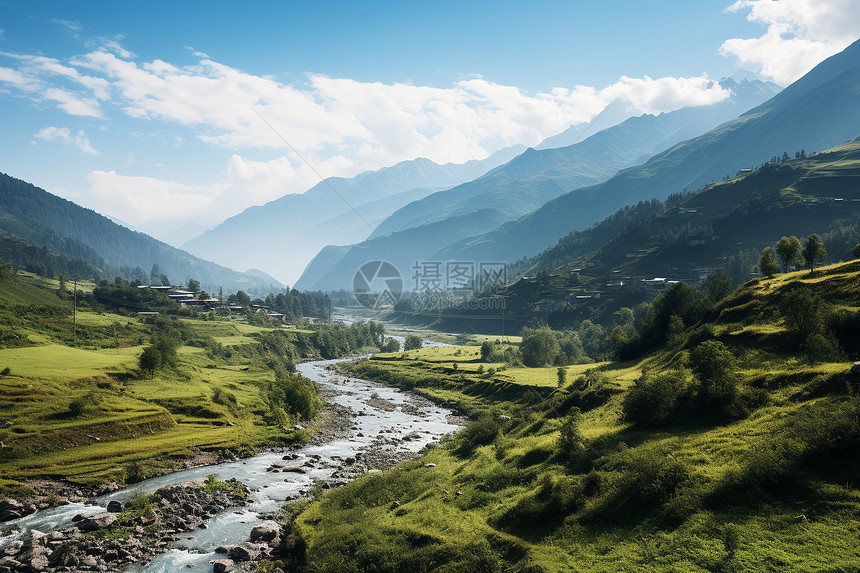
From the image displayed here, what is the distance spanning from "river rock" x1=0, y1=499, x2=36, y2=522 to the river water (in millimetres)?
1038

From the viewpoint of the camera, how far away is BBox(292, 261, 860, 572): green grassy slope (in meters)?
22.5

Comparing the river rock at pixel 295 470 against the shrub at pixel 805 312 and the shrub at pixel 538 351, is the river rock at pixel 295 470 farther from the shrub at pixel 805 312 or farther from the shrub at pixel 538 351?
the shrub at pixel 538 351

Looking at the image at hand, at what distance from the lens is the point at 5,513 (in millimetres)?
38938

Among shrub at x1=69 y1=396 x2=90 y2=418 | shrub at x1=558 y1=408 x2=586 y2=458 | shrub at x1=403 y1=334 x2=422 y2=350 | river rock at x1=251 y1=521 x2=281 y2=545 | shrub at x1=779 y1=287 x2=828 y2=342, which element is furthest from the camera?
shrub at x1=403 y1=334 x2=422 y2=350

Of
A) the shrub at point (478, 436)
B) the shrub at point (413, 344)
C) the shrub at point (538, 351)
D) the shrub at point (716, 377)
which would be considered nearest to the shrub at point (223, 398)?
the shrub at point (478, 436)

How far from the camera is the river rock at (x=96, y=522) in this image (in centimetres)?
3678

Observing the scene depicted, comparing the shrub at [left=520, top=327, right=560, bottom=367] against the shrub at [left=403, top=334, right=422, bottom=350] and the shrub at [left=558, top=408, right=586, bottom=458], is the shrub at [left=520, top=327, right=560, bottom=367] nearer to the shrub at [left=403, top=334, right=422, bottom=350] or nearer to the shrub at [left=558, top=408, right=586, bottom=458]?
the shrub at [left=403, top=334, right=422, bottom=350]

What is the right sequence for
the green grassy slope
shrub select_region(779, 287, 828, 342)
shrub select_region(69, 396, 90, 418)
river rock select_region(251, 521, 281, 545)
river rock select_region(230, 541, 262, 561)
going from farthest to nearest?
shrub select_region(69, 396, 90, 418)
shrub select_region(779, 287, 828, 342)
river rock select_region(251, 521, 281, 545)
river rock select_region(230, 541, 262, 561)
the green grassy slope

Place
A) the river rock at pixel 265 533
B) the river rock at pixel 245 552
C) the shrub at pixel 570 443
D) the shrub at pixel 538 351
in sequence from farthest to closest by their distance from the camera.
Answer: the shrub at pixel 538 351 < the shrub at pixel 570 443 < the river rock at pixel 265 533 < the river rock at pixel 245 552

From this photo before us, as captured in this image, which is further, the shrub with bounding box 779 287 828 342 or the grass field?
the grass field

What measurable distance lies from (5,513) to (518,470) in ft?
149

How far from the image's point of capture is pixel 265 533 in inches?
1473

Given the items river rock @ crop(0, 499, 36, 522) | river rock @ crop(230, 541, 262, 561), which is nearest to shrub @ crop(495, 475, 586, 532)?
river rock @ crop(230, 541, 262, 561)

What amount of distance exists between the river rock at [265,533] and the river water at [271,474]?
4.19 ft
